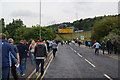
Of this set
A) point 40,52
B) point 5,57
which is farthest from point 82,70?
point 5,57

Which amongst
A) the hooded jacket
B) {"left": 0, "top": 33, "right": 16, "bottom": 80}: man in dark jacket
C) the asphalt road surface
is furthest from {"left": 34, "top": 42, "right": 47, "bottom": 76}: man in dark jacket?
{"left": 0, "top": 33, "right": 16, "bottom": 80}: man in dark jacket

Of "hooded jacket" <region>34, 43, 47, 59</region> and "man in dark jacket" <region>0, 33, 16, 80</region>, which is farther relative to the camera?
"hooded jacket" <region>34, 43, 47, 59</region>

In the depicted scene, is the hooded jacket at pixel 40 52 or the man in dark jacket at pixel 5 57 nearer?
the man in dark jacket at pixel 5 57

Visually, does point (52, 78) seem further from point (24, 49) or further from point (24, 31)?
point (24, 31)

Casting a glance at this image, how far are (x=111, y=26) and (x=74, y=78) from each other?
34.8 metres

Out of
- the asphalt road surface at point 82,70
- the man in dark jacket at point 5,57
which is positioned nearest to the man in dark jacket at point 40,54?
the asphalt road surface at point 82,70

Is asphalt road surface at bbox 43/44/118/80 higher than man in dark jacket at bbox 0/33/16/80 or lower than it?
lower

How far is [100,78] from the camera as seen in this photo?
9070 millimetres

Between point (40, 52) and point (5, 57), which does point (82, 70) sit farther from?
point (5, 57)

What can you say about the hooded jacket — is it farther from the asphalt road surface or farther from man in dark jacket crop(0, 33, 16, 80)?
man in dark jacket crop(0, 33, 16, 80)

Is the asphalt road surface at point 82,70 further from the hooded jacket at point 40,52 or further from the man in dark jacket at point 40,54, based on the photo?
the hooded jacket at point 40,52

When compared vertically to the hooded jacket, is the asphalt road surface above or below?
below

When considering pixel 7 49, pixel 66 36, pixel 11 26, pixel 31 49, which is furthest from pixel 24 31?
pixel 7 49

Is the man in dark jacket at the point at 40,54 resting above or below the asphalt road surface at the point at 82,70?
above
